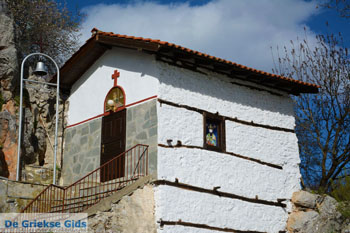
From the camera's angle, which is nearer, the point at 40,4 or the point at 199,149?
the point at 199,149

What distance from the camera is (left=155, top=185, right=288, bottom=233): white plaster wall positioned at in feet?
35.1

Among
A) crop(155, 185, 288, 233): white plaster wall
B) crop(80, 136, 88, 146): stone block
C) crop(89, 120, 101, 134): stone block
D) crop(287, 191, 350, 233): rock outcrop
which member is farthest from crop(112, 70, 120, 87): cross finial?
crop(287, 191, 350, 233): rock outcrop

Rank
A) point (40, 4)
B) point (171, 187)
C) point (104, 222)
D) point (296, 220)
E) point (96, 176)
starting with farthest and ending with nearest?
point (40, 4), point (296, 220), point (96, 176), point (171, 187), point (104, 222)

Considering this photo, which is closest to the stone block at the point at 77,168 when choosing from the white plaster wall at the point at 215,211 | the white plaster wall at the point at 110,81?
the white plaster wall at the point at 110,81

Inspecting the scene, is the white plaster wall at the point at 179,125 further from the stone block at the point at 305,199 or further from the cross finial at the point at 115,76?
the stone block at the point at 305,199

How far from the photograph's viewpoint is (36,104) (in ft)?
48.9

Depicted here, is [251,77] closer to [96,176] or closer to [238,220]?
[238,220]

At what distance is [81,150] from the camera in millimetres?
13430

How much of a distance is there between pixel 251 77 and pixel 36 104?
6657 millimetres

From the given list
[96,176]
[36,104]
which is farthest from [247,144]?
[36,104]

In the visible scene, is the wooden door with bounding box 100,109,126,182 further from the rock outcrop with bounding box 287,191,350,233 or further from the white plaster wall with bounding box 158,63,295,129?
the rock outcrop with bounding box 287,191,350,233

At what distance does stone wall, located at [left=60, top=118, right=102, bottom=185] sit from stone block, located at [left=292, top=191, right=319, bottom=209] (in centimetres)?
556

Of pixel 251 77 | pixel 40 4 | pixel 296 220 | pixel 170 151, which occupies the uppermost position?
pixel 40 4

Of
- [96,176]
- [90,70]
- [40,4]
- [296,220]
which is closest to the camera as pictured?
[96,176]
